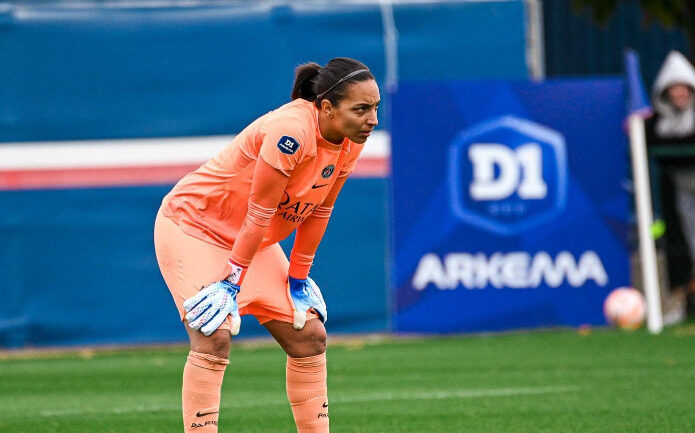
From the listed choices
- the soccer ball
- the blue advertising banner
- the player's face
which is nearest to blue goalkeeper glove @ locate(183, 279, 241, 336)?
the player's face

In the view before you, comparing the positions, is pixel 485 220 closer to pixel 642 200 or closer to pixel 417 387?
pixel 642 200

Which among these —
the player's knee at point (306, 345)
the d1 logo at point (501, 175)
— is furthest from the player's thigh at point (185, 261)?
the d1 logo at point (501, 175)

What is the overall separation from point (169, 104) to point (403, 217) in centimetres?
235

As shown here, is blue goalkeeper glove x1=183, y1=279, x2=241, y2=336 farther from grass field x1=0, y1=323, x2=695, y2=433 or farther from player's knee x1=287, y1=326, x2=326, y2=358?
grass field x1=0, y1=323, x2=695, y2=433

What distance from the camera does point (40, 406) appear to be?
7.76 metres

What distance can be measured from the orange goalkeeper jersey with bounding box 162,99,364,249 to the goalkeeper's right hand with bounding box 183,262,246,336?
0.28 meters

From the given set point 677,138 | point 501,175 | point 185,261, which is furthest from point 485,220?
point 185,261

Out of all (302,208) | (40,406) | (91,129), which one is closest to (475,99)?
(91,129)

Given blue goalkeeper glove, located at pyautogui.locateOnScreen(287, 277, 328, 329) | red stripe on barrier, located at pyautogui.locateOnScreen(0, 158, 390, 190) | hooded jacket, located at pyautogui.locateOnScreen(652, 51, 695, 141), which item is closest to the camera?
blue goalkeeper glove, located at pyautogui.locateOnScreen(287, 277, 328, 329)

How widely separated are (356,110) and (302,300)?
900 millimetres

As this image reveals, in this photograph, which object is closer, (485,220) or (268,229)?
(268,229)

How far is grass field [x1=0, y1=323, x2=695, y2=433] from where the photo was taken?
270 inches

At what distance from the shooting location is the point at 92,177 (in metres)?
11.4

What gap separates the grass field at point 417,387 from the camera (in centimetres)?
687
